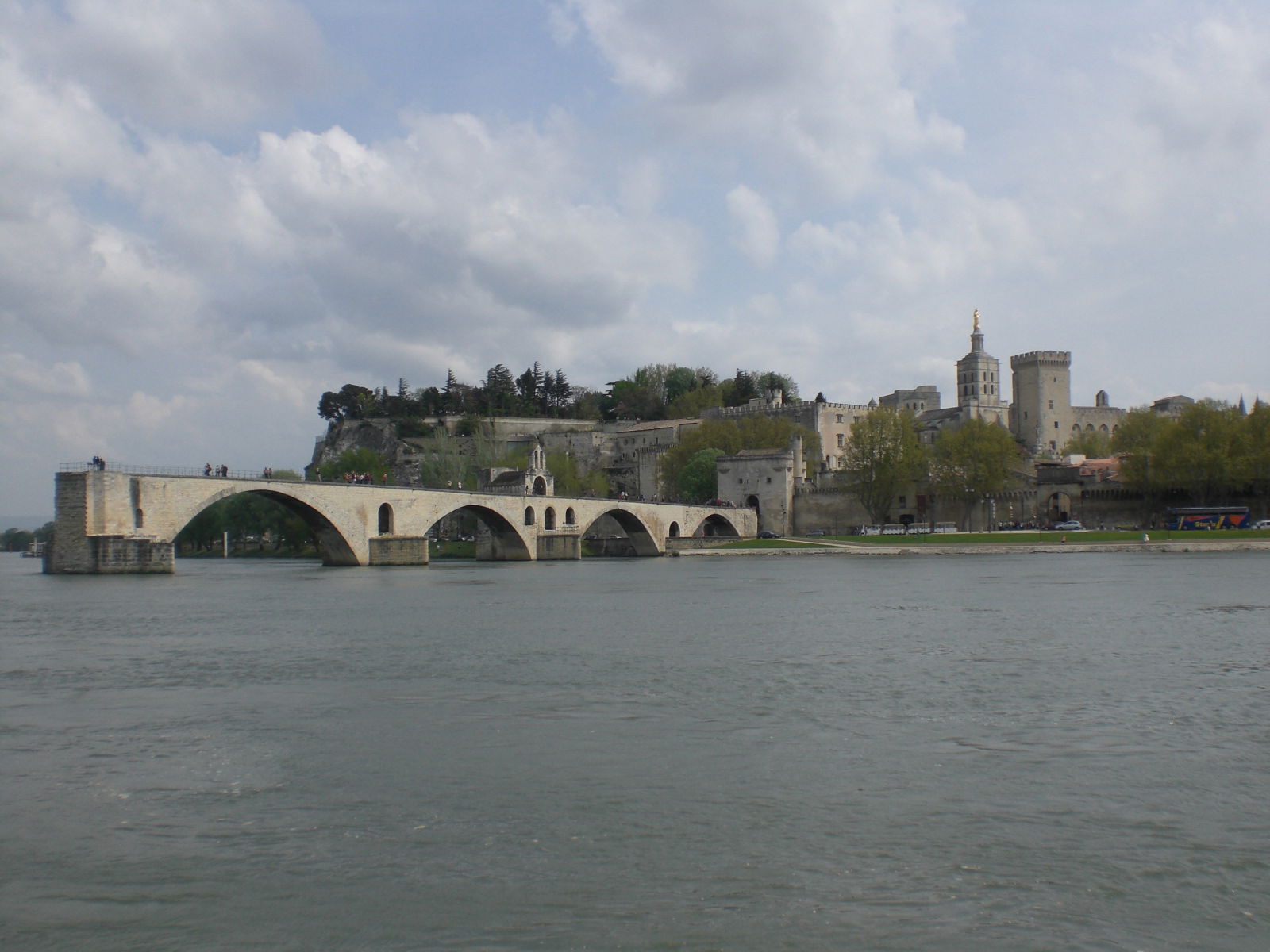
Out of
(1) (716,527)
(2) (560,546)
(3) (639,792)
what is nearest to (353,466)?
(2) (560,546)

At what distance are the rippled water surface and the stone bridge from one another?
698 inches

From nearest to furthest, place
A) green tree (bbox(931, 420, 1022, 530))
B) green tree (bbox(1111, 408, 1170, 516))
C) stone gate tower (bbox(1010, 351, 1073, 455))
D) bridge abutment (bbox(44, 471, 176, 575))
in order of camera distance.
A: bridge abutment (bbox(44, 471, 176, 575)), green tree (bbox(1111, 408, 1170, 516)), green tree (bbox(931, 420, 1022, 530)), stone gate tower (bbox(1010, 351, 1073, 455))

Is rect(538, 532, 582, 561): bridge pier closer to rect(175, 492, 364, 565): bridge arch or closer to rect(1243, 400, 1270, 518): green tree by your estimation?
rect(175, 492, 364, 565): bridge arch

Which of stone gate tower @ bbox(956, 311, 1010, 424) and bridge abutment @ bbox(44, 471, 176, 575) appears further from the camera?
stone gate tower @ bbox(956, 311, 1010, 424)

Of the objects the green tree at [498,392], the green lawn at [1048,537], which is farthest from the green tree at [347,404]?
the green lawn at [1048,537]

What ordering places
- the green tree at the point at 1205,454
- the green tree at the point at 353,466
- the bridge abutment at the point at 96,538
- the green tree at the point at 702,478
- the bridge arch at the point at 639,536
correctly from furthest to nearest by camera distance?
1. the green tree at the point at 702,478
2. the green tree at the point at 353,466
3. the bridge arch at the point at 639,536
4. the green tree at the point at 1205,454
5. the bridge abutment at the point at 96,538

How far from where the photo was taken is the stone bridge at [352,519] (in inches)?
1455

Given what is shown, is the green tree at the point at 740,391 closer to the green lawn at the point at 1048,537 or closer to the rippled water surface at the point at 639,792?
the green lawn at the point at 1048,537

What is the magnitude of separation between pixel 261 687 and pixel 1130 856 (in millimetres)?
10872

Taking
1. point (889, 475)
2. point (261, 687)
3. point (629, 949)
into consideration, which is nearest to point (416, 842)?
point (629, 949)

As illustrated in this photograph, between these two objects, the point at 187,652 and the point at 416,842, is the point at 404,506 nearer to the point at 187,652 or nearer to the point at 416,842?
the point at 187,652

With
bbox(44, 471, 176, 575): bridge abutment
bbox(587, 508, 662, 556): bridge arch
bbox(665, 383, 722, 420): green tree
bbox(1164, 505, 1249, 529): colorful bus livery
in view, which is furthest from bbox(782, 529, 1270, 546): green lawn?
bbox(44, 471, 176, 575): bridge abutment

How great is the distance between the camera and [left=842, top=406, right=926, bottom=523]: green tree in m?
72.2

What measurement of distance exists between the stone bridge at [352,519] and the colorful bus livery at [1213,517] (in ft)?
91.4
